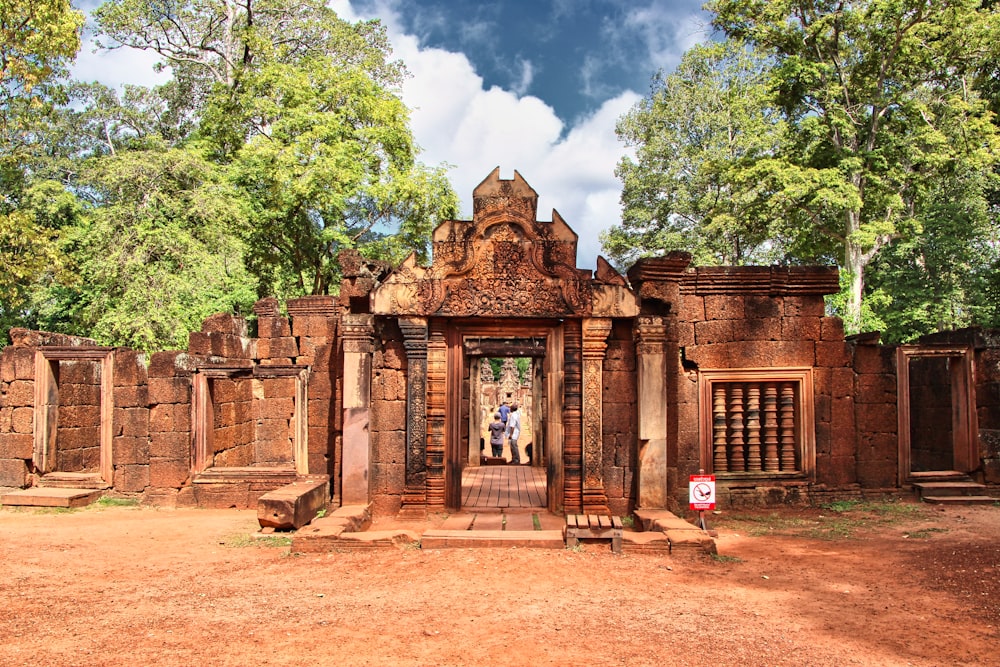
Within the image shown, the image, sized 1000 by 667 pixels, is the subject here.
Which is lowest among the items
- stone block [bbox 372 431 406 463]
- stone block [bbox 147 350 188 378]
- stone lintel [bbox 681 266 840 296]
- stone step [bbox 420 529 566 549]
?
stone step [bbox 420 529 566 549]

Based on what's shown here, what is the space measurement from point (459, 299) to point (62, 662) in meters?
5.23

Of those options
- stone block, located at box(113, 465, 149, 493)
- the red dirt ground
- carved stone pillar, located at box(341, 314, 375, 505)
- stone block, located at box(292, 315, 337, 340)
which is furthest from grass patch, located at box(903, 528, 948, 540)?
stone block, located at box(113, 465, 149, 493)

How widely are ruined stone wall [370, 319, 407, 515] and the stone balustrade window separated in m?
4.24

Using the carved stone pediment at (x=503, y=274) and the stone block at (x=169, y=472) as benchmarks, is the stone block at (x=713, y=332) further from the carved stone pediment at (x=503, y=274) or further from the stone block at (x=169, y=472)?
the stone block at (x=169, y=472)

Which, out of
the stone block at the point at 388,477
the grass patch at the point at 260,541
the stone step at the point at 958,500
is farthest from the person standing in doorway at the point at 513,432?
the grass patch at the point at 260,541

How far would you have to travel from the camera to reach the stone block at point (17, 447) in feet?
36.9

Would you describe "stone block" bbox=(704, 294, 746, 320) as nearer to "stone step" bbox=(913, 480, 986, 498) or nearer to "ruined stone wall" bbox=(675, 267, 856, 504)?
"ruined stone wall" bbox=(675, 267, 856, 504)

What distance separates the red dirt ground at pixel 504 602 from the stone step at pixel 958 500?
199 centimetres

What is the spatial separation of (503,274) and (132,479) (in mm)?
6764

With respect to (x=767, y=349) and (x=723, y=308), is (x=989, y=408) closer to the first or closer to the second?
(x=767, y=349)

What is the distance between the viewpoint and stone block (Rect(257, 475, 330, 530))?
8133 millimetres

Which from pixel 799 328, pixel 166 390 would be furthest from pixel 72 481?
pixel 799 328

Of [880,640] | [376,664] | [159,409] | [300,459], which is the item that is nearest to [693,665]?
[880,640]

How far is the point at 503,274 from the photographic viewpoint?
8.55 meters
